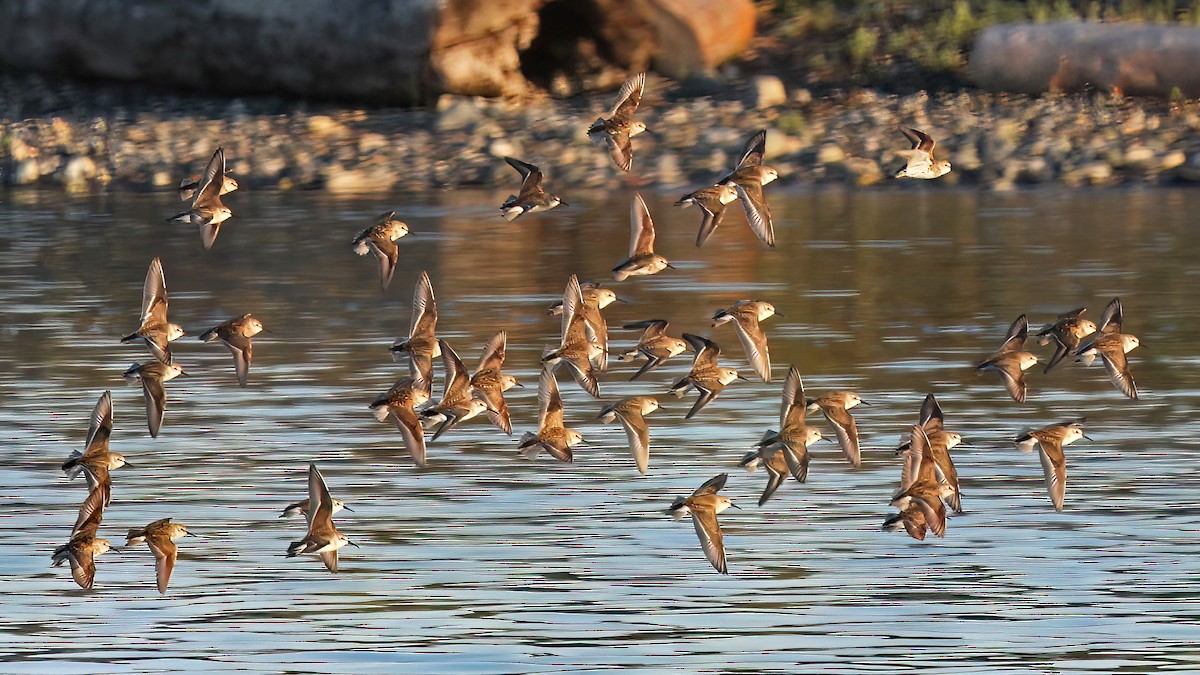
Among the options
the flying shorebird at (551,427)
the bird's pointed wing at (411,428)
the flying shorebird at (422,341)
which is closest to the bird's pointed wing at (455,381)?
the flying shorebird at (422,341)

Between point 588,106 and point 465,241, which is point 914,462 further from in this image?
point 588,106

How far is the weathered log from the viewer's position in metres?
31.4

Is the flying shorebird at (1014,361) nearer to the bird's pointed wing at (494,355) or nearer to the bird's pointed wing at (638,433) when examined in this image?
the bird's pointed wing at (638,433)

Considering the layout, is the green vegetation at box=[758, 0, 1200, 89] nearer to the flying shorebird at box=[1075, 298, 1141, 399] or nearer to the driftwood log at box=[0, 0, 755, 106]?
the driftwood log at box=[0, 0, 755, 106]

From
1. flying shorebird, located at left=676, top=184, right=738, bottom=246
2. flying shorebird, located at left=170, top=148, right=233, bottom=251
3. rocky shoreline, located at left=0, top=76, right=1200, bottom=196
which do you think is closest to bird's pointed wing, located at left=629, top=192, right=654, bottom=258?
flying shorebird, located at left=676, top=184, right=738, bottom=246

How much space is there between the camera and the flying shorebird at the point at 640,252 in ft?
→ 38.0

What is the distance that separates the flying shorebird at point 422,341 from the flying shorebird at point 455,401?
0.12 m

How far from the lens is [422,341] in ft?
37.2

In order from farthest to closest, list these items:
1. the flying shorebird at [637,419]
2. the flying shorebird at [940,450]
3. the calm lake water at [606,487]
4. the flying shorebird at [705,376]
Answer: the flying shorebird at [637,419]
the flying shorebird at [705,376]
the flying shorebird at [940,450]
the calm lake water at [606,487]

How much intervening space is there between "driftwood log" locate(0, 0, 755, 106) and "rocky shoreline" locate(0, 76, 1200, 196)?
41cm

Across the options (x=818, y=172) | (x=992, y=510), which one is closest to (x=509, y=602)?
(x=992, y=510)

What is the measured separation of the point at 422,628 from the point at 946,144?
21.7 meters

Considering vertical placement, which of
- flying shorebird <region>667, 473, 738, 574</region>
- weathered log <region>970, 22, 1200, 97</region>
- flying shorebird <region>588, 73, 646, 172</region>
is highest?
flying shorebird <region>588, 73, 646, 172</region>

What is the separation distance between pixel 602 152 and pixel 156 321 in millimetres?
19275
